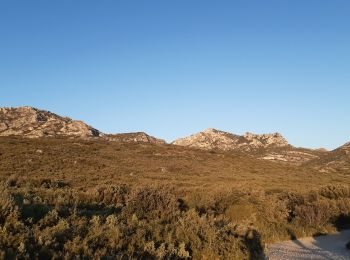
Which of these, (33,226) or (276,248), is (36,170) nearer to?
(276,248)

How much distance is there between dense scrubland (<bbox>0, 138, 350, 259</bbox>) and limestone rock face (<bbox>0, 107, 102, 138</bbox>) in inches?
1022

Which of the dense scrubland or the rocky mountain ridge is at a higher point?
the rocky mountain ridge

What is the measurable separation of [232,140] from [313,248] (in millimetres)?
161400

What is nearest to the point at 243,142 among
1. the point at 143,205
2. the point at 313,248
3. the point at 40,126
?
the point at 40,126

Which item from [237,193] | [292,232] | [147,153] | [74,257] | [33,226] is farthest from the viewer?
[147,153]

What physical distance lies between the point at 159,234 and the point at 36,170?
77.6 ft

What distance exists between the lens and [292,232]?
17.5 metres

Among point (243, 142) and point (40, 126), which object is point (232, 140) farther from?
point (40, 126)

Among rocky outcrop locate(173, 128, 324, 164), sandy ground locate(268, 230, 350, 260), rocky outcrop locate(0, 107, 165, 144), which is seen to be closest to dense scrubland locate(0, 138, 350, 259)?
sandy ground locate(268, 230, 350, 260)

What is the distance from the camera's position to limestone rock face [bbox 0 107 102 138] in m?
71.5

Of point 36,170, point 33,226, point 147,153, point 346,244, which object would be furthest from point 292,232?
point 147,153

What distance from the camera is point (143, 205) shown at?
1400cm

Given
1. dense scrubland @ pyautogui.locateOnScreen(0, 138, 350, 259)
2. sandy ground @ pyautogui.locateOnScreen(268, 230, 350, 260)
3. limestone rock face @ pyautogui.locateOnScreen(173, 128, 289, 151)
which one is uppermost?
limestone rock face @ pyautogui.locateOnScreen(173, 128, 289, 151)

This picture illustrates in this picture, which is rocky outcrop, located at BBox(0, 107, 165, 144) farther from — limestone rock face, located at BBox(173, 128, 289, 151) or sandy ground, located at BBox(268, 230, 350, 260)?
limestone rock face, located at BBox(173, 128, 289, 151)
